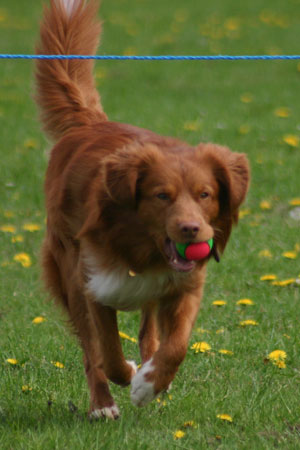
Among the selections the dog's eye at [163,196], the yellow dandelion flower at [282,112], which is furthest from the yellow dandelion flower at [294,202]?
the dog's eye at [163,196]

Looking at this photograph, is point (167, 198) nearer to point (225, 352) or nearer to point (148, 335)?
point (148, 335)

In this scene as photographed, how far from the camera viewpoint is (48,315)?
517 cm

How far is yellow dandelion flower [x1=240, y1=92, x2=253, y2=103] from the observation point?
33.5 ft

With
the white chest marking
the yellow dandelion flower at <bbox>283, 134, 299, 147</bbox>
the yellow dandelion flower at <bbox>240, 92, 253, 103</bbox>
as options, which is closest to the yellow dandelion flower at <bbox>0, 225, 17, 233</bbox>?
the white chest marking

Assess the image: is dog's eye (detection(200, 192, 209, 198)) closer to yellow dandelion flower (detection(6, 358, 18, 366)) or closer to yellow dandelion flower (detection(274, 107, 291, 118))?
yellow dandelion flower (detection(6, 358, 18, 366))

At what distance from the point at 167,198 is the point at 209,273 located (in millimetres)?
2376

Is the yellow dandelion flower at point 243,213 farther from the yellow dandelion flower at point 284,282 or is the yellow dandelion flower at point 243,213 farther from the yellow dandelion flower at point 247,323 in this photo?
the yellow dandelion flower at point 247,323

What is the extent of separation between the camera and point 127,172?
3490 mm

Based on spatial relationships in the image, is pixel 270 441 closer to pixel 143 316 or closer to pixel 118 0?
pixel 143 316

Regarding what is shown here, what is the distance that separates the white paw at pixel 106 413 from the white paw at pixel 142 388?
0.61ft

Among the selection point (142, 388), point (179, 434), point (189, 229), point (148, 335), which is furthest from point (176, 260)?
point (148, 335)

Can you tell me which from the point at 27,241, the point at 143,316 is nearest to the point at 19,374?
the point at 143,316

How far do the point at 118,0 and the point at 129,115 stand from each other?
7999 mm

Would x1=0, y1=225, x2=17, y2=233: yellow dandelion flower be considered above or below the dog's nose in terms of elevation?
below
